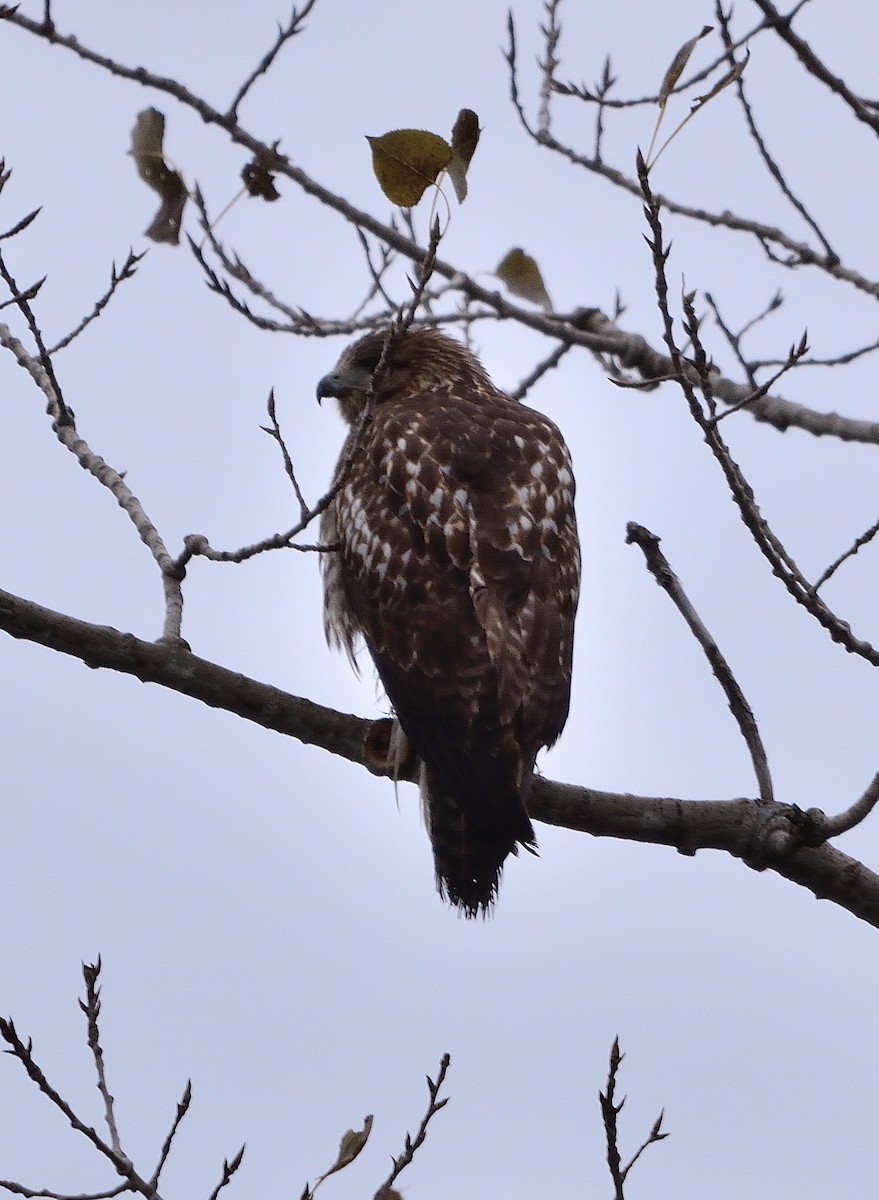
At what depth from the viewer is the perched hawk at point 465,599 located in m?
4.66

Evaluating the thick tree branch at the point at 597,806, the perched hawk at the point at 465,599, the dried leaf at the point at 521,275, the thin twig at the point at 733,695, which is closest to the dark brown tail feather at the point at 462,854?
the perched hawk at the point at 465,599

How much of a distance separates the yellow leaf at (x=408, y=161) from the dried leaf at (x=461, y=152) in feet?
0.10

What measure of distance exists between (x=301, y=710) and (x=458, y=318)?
2487 mm

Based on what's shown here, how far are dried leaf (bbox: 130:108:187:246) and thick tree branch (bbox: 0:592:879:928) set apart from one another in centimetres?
119

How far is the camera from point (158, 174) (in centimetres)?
459

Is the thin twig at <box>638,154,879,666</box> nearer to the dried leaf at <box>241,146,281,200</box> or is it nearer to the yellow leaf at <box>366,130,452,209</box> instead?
the yellow leaf at <box>366,130,452,209</box>

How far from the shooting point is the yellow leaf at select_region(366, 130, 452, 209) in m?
3.50

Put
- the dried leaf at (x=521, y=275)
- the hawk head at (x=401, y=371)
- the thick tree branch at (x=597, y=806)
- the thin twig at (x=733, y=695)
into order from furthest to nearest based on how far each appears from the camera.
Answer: the hawk head at (x=401, y=371), the dried leaf at (x=521, y=275), the thin twig at (x=733, y=695), the thick tree branch at (x=597, y=806)

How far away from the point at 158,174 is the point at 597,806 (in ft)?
6.85

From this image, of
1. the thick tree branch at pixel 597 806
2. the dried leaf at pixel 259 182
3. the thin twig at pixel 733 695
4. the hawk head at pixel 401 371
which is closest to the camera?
the thick tree branch at pixel 597 806

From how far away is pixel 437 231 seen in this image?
11.6 feet

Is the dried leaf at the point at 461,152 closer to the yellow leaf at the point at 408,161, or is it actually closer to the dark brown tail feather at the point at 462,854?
the yellow leaf at the point at 408,161

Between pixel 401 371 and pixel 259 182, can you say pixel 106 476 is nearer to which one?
pixel 259 182

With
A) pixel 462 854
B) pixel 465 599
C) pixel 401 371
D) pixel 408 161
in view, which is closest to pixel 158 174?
pixel 408 161
